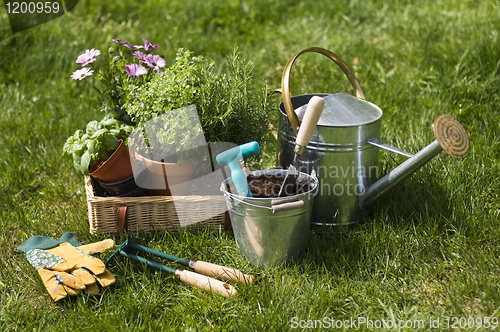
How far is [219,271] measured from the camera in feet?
6.07

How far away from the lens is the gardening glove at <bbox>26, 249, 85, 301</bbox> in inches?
67.5

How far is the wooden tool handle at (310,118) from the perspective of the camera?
5.63ft

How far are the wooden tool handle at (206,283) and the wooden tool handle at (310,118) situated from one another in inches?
26.0

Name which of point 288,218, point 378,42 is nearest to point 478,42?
point 378,42

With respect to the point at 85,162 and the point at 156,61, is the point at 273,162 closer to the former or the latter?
the point at 156,61

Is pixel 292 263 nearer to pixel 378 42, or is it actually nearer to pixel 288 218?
pixel 288 218

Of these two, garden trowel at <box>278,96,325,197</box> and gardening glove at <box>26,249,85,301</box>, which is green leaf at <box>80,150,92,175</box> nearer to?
gardening glove at <box>26,249,85,301</box>

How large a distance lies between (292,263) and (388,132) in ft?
4.13

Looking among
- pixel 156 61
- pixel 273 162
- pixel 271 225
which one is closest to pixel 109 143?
pixel 156 61

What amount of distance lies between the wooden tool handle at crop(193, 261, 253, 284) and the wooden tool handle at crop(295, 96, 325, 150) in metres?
0.60

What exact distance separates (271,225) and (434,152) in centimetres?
75

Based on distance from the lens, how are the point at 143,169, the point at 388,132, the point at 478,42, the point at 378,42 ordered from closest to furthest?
the point at 143,169 < the point at 388,132 < the point at 478,42 < the point at 378,42

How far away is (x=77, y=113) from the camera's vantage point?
3.28 meters

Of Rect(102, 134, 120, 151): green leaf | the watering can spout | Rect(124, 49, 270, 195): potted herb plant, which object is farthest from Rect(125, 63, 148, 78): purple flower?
the watering can spout
